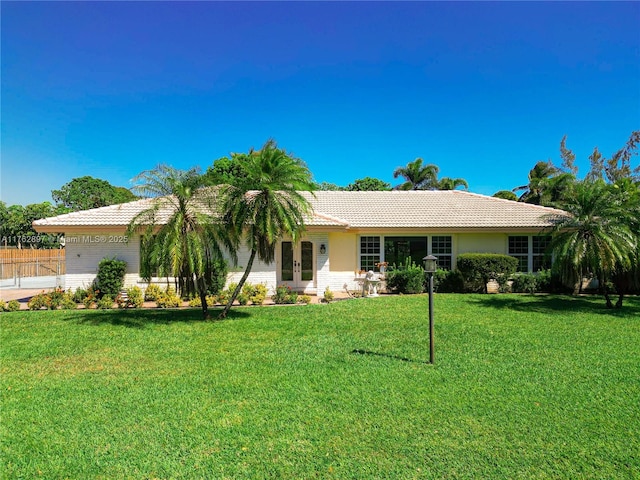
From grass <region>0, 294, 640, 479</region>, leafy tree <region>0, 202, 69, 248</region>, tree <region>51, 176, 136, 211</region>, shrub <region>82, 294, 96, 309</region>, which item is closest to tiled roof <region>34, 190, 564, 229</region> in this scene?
shrub <region>82, 294, 96, 309</region>

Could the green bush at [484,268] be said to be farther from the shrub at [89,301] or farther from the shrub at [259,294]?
the shrub at [89,301]

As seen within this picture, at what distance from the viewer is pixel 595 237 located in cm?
1079

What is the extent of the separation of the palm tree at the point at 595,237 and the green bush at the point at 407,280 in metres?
5.24

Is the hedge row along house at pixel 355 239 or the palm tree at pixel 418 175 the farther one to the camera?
the palm tree at pixel 418 175

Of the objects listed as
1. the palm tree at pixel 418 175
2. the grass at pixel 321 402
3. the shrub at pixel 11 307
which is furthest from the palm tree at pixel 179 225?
the palm tree at pixel 418 175

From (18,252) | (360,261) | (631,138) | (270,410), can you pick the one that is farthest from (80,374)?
Result: (631,138)

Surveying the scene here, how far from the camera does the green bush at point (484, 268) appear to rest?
15086 millimetres

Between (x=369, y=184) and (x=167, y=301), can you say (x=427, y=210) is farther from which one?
(x=369, y=184)

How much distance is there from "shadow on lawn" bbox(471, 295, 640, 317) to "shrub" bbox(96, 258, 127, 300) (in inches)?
551

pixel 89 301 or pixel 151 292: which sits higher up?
pixel 151 292

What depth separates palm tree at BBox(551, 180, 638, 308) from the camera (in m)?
10.6

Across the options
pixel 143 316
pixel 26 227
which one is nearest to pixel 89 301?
pixel 143 316

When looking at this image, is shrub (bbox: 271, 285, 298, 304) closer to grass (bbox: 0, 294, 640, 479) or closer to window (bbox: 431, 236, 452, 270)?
grass (bbox: 0, 294, 640, 479)

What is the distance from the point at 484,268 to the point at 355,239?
19.2ft
